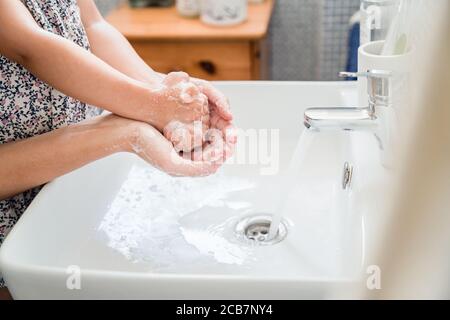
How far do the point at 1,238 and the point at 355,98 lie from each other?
19.7 inches

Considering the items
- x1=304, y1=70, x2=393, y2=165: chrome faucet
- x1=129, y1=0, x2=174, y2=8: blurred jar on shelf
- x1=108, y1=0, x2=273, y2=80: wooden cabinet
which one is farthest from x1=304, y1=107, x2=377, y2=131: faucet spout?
x1=129, y1=0, x2=174, y2=8: blurred jar on shelf

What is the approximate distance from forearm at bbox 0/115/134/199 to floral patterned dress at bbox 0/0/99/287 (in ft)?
0.08

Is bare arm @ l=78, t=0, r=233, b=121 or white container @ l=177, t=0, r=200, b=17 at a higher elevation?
bare arm @ l=78, t=0, r=233, b=121

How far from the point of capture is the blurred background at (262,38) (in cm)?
130

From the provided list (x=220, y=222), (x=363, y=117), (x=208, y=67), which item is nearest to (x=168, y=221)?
(x=220, y=222)

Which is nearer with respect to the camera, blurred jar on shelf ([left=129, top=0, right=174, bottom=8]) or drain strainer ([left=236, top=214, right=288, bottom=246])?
drain strainer ([left=236, top=214, right=288, bottom=246])

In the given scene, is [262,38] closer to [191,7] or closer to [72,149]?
[191,7]

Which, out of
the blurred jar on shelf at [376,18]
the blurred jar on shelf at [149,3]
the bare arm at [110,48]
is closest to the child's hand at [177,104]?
the bare arm at [110,48]

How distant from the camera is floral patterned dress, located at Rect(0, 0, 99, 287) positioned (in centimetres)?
60

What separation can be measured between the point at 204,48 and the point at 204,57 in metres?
0.02

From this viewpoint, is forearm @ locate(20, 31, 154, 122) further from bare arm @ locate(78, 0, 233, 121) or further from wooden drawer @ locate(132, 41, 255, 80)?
wooden drawer @ locate(132, 41, 255, 80)

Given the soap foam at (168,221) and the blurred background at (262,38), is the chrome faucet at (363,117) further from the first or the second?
the blurred background at (262,38)

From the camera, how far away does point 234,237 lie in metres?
0.68

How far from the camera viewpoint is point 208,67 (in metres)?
1.31
